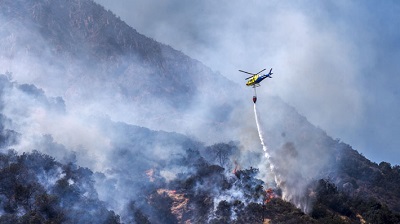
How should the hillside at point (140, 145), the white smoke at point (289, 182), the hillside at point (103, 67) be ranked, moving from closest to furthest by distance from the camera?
the hillside at point (140, 145) → the white smoke at point (289, 182) → the hillside at point (103, 67)

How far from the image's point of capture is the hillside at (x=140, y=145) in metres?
64.8

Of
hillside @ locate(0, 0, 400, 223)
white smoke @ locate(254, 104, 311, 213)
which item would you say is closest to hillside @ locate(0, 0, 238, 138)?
hillside @ locate(0, 0, 400, 223)

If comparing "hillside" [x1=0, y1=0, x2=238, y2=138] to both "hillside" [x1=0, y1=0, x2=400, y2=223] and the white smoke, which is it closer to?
"hillside" [x1=0, y1=0, x2=400, y2=223]

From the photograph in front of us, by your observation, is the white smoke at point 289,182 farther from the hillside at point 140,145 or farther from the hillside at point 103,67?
the hillside at point 103,67

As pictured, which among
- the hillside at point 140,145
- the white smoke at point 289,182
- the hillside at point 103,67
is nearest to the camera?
the hillside at point 140,145

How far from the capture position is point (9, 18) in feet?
429

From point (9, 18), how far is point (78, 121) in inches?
2231

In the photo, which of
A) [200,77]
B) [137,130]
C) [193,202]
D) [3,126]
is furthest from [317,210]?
[200,77]

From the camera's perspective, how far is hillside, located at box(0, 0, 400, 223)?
64812 millimetres

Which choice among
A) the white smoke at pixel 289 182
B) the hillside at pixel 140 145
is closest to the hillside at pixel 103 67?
the hillside at pixel 140 145

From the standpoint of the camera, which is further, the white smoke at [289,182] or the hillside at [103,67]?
the hillside at [103,67]

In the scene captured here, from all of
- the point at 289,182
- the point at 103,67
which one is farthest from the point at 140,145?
the point at 103,67

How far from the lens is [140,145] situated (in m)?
99.2

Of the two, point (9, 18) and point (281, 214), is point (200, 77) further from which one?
point (281, 214)
